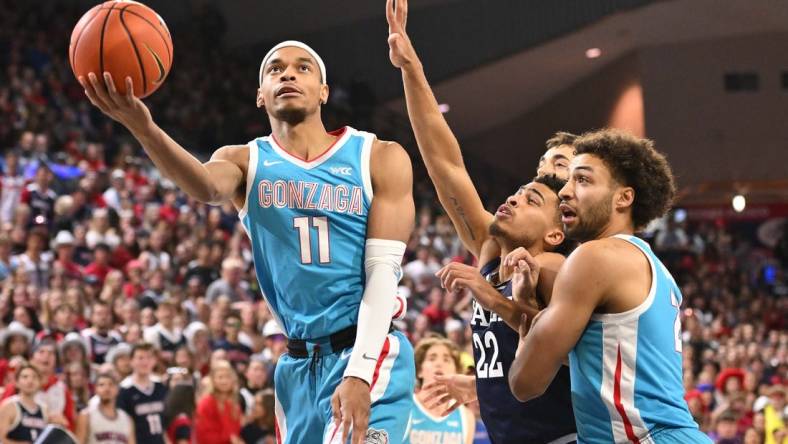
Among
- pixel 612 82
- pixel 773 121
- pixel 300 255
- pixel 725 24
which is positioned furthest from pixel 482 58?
pixel 300 255

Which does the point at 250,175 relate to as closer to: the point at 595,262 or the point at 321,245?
the point at 321,245

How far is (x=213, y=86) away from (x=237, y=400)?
42.8 feet

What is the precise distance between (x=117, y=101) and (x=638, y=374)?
1819 mm

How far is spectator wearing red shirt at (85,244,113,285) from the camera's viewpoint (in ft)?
37.3

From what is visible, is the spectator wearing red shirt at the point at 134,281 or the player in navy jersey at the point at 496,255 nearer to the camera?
the player in navy jersey at the point at 496,255

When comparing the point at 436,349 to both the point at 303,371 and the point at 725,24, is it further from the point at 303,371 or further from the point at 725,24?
the point at 725,24

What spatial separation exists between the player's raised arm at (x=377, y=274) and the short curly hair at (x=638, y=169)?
786 mm

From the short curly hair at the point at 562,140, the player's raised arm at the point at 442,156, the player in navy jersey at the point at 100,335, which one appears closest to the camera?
the player's raised arm at the point at 442,156

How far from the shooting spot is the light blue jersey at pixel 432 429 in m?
7.18

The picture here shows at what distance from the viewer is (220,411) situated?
8711 mm

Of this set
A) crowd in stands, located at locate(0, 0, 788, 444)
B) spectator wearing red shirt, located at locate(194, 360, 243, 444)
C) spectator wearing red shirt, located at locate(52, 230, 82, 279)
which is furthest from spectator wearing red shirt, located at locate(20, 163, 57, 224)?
spectator wearing red shirt, located at locate(194, 360, 243, 444)

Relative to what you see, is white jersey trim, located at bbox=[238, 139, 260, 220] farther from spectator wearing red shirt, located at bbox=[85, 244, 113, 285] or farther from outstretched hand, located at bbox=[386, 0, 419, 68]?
spectator wearing red shirt, located at bbox=[85, 244, 113, 285]

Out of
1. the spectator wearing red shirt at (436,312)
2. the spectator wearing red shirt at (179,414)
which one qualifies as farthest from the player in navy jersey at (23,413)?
the spectator wearing red shirt at (436,312)

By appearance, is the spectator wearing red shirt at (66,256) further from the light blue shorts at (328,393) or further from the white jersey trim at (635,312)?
the white jersey trim at (635,312)
